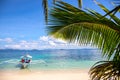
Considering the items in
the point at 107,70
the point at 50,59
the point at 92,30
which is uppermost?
the point at 92,30

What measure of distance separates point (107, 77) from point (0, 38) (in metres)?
13.6

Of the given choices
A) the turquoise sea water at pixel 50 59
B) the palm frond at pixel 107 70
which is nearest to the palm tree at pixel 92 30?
the palm frond at pixel 107 70

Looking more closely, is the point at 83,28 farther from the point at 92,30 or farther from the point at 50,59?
the point at 50,59

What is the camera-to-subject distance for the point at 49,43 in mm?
17234

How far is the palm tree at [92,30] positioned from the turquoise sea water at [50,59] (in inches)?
409

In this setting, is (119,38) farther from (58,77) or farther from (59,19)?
(58,77)

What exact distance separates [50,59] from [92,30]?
13.8 meters

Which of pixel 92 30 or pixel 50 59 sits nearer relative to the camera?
pixel 92 30

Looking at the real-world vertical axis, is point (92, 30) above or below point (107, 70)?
above

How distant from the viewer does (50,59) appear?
1548cm

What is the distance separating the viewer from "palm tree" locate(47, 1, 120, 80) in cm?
161

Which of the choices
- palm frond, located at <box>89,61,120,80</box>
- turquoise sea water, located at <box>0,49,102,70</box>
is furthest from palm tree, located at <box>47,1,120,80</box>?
turquoise sea water, located at <box>0,49,102,70</box>

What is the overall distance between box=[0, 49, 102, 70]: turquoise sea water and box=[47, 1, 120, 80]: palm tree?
1040 centimetres

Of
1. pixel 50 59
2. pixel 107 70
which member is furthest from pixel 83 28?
pixel 50 59
